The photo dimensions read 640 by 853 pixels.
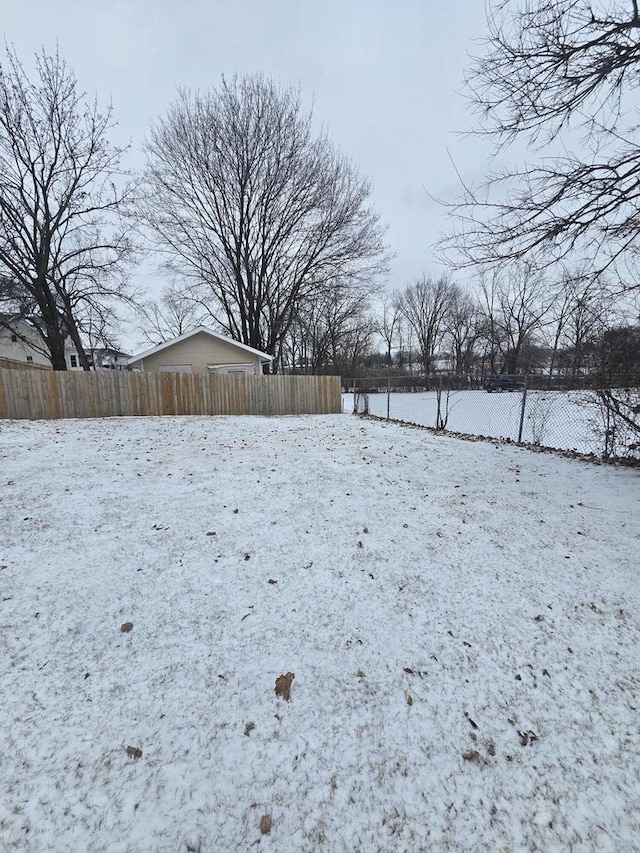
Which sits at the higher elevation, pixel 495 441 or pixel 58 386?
pixel 58 386

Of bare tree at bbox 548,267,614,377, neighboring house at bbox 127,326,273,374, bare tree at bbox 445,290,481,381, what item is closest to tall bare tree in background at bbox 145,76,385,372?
neighboring house at bbox 127,326,273,374

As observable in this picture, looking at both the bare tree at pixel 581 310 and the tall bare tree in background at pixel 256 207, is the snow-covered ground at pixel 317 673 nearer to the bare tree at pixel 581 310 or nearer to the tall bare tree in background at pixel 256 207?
the bare tree at pixel 581 310

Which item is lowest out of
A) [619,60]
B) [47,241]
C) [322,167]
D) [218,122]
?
[619,60]

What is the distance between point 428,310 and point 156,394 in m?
37.5

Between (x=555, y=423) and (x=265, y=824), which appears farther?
(x=555, y=423)

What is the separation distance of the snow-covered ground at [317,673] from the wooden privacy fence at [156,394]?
737 centimetres

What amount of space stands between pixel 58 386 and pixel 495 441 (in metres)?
11.1

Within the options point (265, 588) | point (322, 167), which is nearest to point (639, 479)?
point (265, 588)

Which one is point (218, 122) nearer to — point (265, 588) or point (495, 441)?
point (495, 441)

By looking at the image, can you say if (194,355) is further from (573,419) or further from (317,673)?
(317,673)

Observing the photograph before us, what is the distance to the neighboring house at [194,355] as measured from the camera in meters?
14.3

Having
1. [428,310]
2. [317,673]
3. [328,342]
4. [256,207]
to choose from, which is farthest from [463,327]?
[317,673]

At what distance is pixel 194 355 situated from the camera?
14.6 metres

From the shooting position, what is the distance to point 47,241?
1381 centimetres
